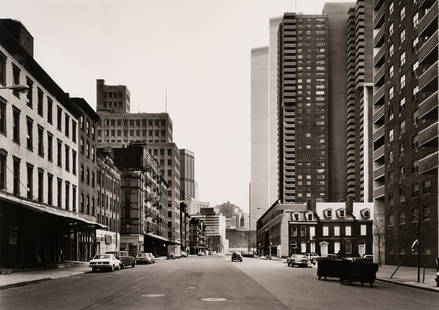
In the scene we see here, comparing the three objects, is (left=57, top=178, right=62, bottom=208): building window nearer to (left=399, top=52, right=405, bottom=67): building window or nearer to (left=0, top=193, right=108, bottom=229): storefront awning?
(left=0, top=193, right=108, bottom=229): storefront awning

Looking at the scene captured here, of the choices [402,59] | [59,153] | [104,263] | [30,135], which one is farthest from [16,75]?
[402,59]

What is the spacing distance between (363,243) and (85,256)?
70881 mm

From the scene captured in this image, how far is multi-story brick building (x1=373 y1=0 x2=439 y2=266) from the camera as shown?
53.9 meters

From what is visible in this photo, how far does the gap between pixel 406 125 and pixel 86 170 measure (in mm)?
36279

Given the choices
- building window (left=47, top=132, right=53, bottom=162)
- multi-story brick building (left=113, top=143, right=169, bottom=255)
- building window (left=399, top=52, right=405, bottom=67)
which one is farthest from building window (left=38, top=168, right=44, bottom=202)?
multi-story brick building (left=113, top=143, right=169, bottom=255)

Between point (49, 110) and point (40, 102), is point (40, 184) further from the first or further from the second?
point (49, 110)

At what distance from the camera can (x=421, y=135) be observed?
53.8 metres

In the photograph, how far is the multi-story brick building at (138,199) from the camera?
331ft

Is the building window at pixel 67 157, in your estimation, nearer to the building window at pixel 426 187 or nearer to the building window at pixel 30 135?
the building window at pixel 30 135

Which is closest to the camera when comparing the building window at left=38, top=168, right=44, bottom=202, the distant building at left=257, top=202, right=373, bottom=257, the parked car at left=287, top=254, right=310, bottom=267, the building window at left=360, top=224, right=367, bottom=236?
the building window at left=38, top=168, right=44, bottom=202

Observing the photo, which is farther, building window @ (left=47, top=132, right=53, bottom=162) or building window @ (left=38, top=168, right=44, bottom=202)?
building window @ (left=47, top=132, right=53, bottom=162)

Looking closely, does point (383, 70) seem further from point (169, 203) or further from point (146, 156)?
point (169, 203)

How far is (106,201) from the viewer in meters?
82.7

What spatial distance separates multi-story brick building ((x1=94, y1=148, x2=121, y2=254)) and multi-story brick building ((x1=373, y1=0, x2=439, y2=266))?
32757 millimetres
